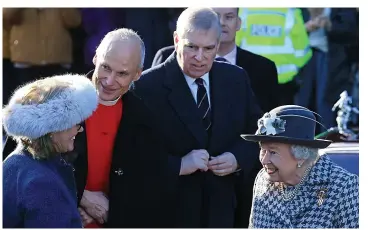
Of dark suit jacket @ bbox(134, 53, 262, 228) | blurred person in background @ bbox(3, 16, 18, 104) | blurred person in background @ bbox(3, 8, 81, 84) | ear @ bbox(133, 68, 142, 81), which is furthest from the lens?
blurred person in background @ bbox(3, 16, 18, 104)

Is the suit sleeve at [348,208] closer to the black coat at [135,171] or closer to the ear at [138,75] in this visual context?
the black coat at [135,171]

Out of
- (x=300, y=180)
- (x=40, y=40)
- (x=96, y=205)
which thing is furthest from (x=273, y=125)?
(x=40, y=40)

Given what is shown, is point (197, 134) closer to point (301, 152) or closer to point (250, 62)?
point (301, 152)

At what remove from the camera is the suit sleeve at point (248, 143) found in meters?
4.93

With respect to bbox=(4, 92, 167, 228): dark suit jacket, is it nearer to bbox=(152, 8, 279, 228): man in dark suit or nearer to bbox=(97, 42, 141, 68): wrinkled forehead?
bbox=(97, 42, 141, 68): wrinkled forehead

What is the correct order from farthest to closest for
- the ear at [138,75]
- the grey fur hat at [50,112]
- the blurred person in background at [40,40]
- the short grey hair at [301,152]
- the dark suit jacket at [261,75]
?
1. the blurred person in background at [40,40]
2. the dark suit jacket at [261,75]
3. the ear at [138,75]
4. the short grey hair at [301,152]
5. the grey fur hat at [50,112]

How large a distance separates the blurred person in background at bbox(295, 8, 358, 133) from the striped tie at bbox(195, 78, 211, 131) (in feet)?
9.00

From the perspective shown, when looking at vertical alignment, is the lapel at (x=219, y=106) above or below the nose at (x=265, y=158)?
above

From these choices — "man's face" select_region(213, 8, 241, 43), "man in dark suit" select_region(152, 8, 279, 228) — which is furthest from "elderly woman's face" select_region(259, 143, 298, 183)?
"man's face" select_region(213, 8, 241, 43)

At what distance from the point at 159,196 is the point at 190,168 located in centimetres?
24

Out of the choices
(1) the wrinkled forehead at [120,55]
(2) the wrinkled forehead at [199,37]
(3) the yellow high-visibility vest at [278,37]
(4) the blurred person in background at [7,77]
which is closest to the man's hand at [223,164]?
(2) the wrinkled forehead at [199,37]

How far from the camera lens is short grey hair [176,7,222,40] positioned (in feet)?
15.5

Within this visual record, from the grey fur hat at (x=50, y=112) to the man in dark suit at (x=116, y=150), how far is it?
628 mm

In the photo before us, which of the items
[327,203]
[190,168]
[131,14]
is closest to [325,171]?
[327,203]
